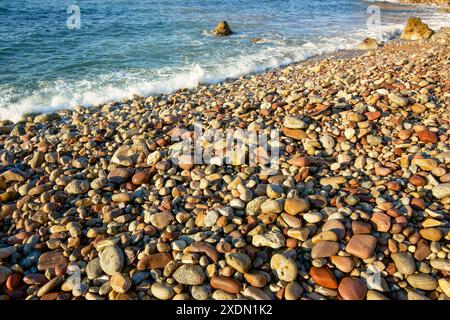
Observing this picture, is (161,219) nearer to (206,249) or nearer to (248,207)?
(206,249)

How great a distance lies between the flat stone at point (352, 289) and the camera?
263 cm

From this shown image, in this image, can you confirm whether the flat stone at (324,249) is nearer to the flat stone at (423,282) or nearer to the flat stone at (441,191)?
the flat stone at (423,282)

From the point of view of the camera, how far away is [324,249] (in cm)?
296

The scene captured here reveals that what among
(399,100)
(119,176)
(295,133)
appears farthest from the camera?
(399,100)

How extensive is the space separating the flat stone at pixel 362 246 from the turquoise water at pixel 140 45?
7.06 meters

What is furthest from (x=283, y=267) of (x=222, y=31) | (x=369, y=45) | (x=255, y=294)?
(x=222, y=31)

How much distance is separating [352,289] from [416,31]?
1479 cm

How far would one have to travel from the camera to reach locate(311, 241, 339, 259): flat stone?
2926 millimetres

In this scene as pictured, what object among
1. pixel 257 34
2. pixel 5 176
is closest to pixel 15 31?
pixel 257 34

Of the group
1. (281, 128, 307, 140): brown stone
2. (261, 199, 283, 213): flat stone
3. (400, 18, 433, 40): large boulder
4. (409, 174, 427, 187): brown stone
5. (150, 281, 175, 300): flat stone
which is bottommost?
(150, 281, 175, 300): flat stone

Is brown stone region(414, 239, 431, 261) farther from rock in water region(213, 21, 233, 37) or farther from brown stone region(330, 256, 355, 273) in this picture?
rock in water region(213, 21, 233, 37)

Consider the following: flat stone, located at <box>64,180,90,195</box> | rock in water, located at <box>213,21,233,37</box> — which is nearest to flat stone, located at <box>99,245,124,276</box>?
flat stone, located at <box>64,180,90,195</box>
